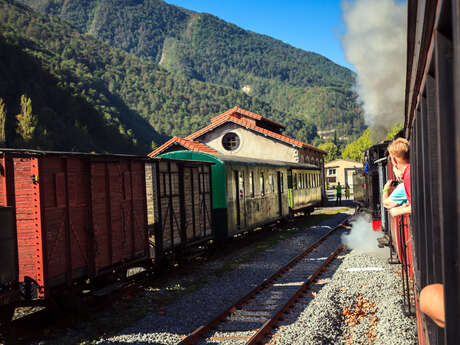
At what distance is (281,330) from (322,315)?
3.04 ft

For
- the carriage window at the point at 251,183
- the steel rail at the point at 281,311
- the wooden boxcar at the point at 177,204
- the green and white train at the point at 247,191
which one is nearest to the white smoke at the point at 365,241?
the steel rail at the point at 281,311

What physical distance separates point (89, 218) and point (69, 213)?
52 cm

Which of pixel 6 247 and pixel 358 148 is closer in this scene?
pixel 6 247

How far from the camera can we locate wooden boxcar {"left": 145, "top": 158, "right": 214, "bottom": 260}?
10914 millimetres

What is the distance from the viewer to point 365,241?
621 inches

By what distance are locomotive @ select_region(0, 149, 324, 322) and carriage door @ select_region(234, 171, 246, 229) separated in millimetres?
1491

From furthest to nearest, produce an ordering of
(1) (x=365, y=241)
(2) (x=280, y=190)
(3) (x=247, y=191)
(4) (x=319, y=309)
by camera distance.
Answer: (2) (x=280, y=190), (3) (x=247, y=191), (1) (x=365, y=241), (4) (x=319, y=309)

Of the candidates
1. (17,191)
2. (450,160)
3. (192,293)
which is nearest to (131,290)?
(192,293)

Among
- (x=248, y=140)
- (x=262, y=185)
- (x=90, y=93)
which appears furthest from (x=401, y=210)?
(x=90, y=93)

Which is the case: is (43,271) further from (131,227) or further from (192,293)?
(192,293)

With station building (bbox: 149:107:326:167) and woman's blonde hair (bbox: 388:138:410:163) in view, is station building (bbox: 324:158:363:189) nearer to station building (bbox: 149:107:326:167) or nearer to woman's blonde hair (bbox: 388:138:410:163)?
station building (bbox: 149:107:326:167)

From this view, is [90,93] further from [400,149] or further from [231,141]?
[400,149]

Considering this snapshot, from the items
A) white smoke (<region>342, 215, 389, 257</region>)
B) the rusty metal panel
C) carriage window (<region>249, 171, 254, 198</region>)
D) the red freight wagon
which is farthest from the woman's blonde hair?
carriage window (<region>249, 171, 254, 198</region>)

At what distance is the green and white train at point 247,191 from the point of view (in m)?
14.8
